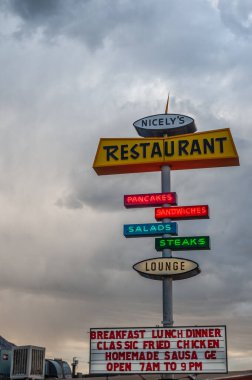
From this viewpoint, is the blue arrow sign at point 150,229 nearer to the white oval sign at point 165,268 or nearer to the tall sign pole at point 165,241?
the tall sign pole at point 165,241

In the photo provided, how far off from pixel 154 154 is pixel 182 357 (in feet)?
33.8

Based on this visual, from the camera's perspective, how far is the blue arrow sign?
28.9m

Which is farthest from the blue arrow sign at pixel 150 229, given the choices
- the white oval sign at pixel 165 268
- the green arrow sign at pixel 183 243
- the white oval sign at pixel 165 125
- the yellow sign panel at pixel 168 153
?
the white oval sign at pixel 165 125

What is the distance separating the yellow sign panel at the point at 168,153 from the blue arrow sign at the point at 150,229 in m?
3.44

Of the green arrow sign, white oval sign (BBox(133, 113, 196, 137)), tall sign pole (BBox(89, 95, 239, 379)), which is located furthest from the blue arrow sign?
white oval sign (BBox(133, 113, 196, 137))

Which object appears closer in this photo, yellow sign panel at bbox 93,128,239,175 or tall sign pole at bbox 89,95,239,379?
tall sign pole at bbox 89,95,239,379

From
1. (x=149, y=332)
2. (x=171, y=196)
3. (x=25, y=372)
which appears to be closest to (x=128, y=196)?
(x=171, y=196)

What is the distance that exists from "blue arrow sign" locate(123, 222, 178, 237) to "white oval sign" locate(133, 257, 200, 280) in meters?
1.45

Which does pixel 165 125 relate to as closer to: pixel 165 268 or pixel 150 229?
pixel 150 229

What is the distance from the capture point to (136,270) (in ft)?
91.4

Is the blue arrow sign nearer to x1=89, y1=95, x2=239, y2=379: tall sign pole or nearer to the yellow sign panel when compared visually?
x1=89, y1=95, x2=239, y2=379: tall sign pole

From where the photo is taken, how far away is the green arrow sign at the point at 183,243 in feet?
91.4

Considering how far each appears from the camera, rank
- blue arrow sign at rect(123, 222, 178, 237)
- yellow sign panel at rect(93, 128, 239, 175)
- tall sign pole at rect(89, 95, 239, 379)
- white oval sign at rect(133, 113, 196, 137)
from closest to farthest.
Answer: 1. tall sign pole at rect(89, 95, 239, 379)
2. blue arrow sign at rect(123, 222, 178, 237)
3. yellow sign panel at rect(93, 128, 239, 175)
4. white oval sign at rect(133, 113, 196, 137)

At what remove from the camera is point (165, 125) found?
31.3 metres
